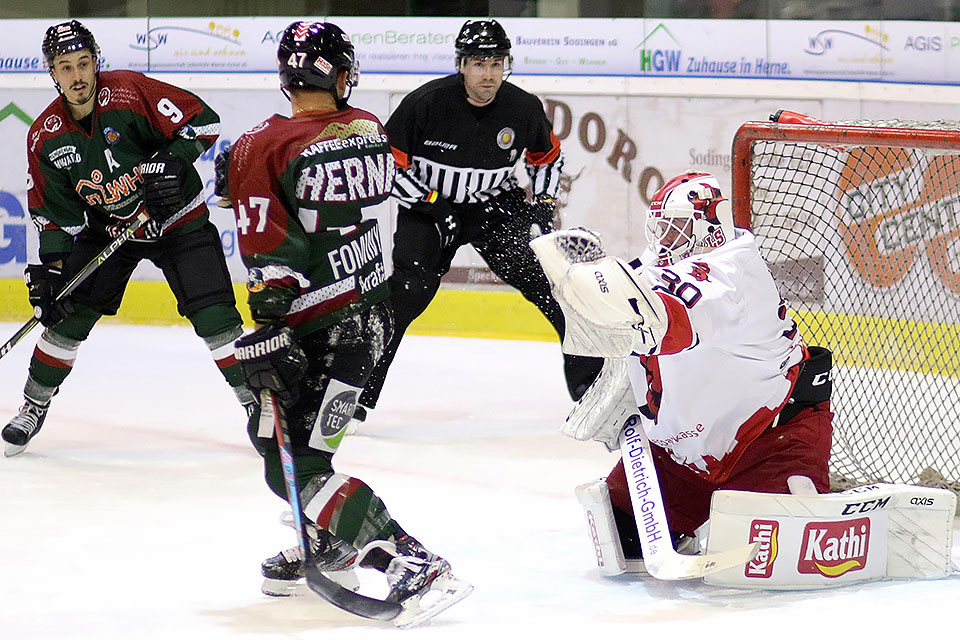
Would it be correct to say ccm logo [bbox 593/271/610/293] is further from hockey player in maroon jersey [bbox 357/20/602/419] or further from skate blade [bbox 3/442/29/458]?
skate blade [bbox 3/442/29/458]

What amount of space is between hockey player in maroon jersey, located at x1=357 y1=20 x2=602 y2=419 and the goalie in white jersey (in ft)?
4.17

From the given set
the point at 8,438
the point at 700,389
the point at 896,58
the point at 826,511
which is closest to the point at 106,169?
the point at 8,438

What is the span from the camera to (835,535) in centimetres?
254

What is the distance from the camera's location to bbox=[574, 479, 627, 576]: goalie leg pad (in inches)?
104

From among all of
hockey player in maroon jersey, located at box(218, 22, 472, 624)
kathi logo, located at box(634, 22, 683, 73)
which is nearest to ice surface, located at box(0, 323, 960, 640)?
hockey player in maroon jersey, located at box(218, 22, 472, 624)

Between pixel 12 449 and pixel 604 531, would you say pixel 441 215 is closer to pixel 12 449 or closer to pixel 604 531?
pixel 12 449

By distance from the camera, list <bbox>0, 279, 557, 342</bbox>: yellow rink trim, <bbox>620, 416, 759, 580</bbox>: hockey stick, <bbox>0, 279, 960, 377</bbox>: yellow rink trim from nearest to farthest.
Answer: <bbox>620, 416, 759, 580</bbox>: hockey stick → <bbox>0, 279, 960, 377</bbox>: yellow rink trim → <bbox>0, 279, 557, 342</bbox>: yellow rink trim

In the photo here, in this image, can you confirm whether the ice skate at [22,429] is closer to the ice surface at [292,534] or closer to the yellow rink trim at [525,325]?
the ice surface at [292,534]

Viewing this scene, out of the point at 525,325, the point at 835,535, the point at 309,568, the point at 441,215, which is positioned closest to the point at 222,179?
the point at 309,568

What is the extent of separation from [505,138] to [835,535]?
184 centimetres

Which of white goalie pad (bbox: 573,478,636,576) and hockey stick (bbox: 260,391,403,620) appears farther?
white goalie pad (bbox: 573,478,636,576)

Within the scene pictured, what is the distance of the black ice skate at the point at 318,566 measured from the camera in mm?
2479

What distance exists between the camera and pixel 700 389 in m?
2.55

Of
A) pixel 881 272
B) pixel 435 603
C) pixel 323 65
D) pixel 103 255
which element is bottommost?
pixel 435 603
